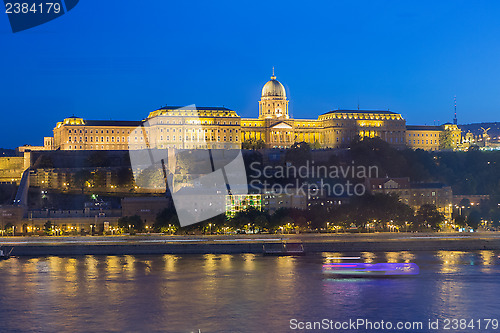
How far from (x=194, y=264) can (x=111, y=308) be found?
689 cm

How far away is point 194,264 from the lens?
82.2ft

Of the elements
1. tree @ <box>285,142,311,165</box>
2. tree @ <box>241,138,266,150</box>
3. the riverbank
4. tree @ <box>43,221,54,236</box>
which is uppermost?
tree @ <box>241,138,266,150</box>

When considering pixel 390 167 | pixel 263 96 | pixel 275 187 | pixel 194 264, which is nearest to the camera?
pixel 194 264

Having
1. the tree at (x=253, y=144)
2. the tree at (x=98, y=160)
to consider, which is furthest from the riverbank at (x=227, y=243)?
the tree at (x=253, y=144)

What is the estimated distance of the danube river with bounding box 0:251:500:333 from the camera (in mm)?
17047

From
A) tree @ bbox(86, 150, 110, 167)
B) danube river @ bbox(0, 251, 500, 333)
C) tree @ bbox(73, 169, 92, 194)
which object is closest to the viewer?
danube river @ bbox(0, 251, 500, 333)

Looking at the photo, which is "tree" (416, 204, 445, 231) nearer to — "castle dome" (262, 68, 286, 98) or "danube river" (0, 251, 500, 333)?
"danube river" (0, 251, 500, 333)

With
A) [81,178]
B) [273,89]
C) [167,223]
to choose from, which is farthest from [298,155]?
[273,89]

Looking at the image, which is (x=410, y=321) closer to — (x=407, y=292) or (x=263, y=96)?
(x=407, y=292)

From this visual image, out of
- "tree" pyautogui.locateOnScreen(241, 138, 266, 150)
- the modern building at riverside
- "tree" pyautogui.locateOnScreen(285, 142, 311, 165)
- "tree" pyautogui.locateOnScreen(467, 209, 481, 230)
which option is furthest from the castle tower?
"tree" pyautogui.locateOnScreen(467, 209, 481, 230)

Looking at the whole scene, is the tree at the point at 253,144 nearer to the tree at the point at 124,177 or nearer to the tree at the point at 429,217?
the tree at the point at 124,177

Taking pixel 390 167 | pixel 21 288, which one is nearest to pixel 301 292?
pixel 21 288

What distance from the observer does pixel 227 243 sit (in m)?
28.4

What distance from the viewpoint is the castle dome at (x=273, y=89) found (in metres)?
62.9
